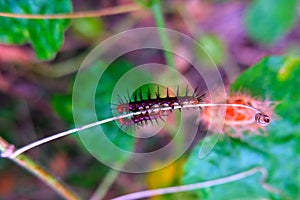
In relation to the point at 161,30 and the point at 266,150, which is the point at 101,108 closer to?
the point at 161,30

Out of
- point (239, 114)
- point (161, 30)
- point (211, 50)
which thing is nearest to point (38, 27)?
point (161, 30)

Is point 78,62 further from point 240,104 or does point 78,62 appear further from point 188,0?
A: point 240,104

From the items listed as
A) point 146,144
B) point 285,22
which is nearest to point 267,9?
point 285,22

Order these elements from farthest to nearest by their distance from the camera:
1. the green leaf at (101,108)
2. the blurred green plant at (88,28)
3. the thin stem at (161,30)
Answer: the blurred green plant at (88,28)
the thin stem at (161,30)
the green leaf at (101,108)

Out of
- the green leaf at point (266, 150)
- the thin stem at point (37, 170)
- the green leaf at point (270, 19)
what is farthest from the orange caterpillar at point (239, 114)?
the green leaf at point (270, 19)

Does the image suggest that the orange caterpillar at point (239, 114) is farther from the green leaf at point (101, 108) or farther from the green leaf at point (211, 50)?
the green leaf at point (211, 50)

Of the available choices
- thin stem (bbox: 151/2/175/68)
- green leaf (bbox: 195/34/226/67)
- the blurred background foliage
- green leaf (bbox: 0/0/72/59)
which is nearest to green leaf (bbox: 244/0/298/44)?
the blurred background foliage
